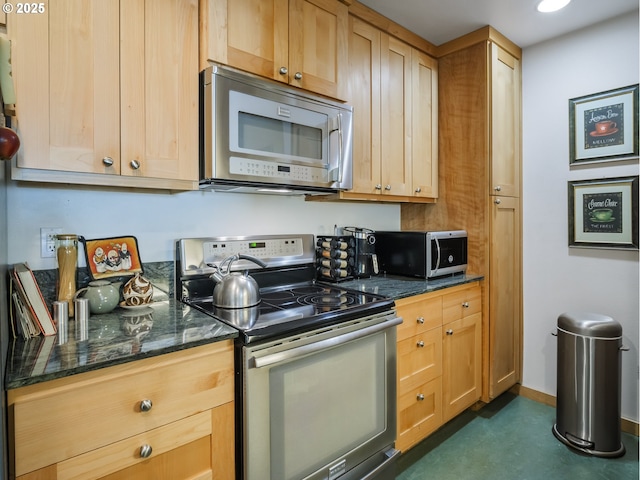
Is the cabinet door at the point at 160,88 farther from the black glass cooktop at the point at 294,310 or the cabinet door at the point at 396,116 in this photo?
the cabinet door at the point at 396,116

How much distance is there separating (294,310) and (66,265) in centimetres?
86

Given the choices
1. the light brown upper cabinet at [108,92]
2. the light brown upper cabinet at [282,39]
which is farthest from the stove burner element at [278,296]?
the light brown upper cabinet at [282,39]

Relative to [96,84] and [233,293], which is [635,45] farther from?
[96,84]

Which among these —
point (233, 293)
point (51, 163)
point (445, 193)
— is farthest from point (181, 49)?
point (445, 193)

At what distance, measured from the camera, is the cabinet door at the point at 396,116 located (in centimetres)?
Answer: 219

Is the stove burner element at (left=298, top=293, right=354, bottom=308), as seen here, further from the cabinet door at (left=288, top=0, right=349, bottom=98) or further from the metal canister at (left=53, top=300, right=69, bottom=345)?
the cabinet door at (left=288, top=0, right=349, bottom=98)

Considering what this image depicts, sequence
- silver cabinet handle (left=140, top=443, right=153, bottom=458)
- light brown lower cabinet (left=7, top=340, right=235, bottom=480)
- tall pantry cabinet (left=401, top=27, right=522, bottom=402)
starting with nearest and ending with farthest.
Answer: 1. light brown lower cabinet (left=7, top=340, right=235, bottom=480)
2. silver cabinet handle (left=140, top=443, right=153, bottom=458)
3. tall pantry cabinet (left=401, top=27, right=522, bottom=402)

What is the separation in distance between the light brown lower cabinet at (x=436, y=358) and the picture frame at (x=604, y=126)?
1095mm

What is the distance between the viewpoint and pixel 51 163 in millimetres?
1155

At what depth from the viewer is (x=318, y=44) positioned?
1.81 m

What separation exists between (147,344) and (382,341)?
1005 millimetres

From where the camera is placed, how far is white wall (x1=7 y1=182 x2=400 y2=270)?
4.47 ft

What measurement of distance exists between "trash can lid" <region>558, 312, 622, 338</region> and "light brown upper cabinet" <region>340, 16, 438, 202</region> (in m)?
1.11

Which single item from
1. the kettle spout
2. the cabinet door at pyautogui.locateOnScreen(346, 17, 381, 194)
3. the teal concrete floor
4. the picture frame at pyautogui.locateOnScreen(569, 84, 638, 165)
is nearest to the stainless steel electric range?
the kettle spout
